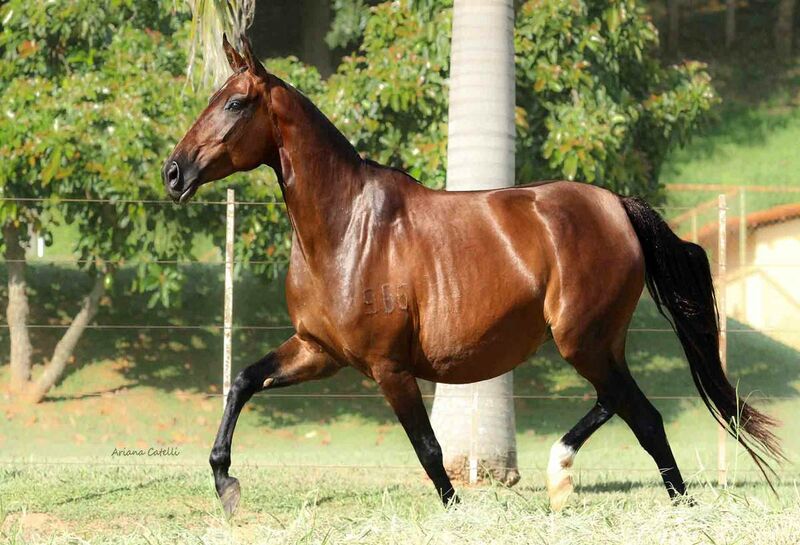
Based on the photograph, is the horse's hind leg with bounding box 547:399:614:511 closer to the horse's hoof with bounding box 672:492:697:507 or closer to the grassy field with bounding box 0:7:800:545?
the grassy field with bounding box 0:7:800:545

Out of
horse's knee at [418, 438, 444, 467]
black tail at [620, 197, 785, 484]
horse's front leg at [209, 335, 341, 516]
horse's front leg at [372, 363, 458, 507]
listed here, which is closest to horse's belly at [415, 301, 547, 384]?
horse's front leg at [372, 363, 458, 507]

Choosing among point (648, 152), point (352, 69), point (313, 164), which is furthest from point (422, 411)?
point (648, 152)

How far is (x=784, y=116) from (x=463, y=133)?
60.4 ft

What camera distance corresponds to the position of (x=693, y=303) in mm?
6141

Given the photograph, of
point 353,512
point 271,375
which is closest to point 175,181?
point 271,375

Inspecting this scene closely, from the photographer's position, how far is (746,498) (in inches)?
196

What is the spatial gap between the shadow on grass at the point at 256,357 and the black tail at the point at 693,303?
5.22 meters

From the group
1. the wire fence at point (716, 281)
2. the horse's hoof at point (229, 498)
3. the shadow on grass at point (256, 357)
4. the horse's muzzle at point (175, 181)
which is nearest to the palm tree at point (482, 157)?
the wire fence at point (716, 281)

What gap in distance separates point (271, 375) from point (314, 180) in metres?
0.96

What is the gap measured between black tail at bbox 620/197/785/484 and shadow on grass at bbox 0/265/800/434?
5.22 m

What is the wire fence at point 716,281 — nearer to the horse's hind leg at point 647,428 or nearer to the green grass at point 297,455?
the green grass at point 297,455

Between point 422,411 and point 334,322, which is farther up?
point 334,322

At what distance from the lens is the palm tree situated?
311 inches

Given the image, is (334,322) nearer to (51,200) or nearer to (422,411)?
(422,411)
